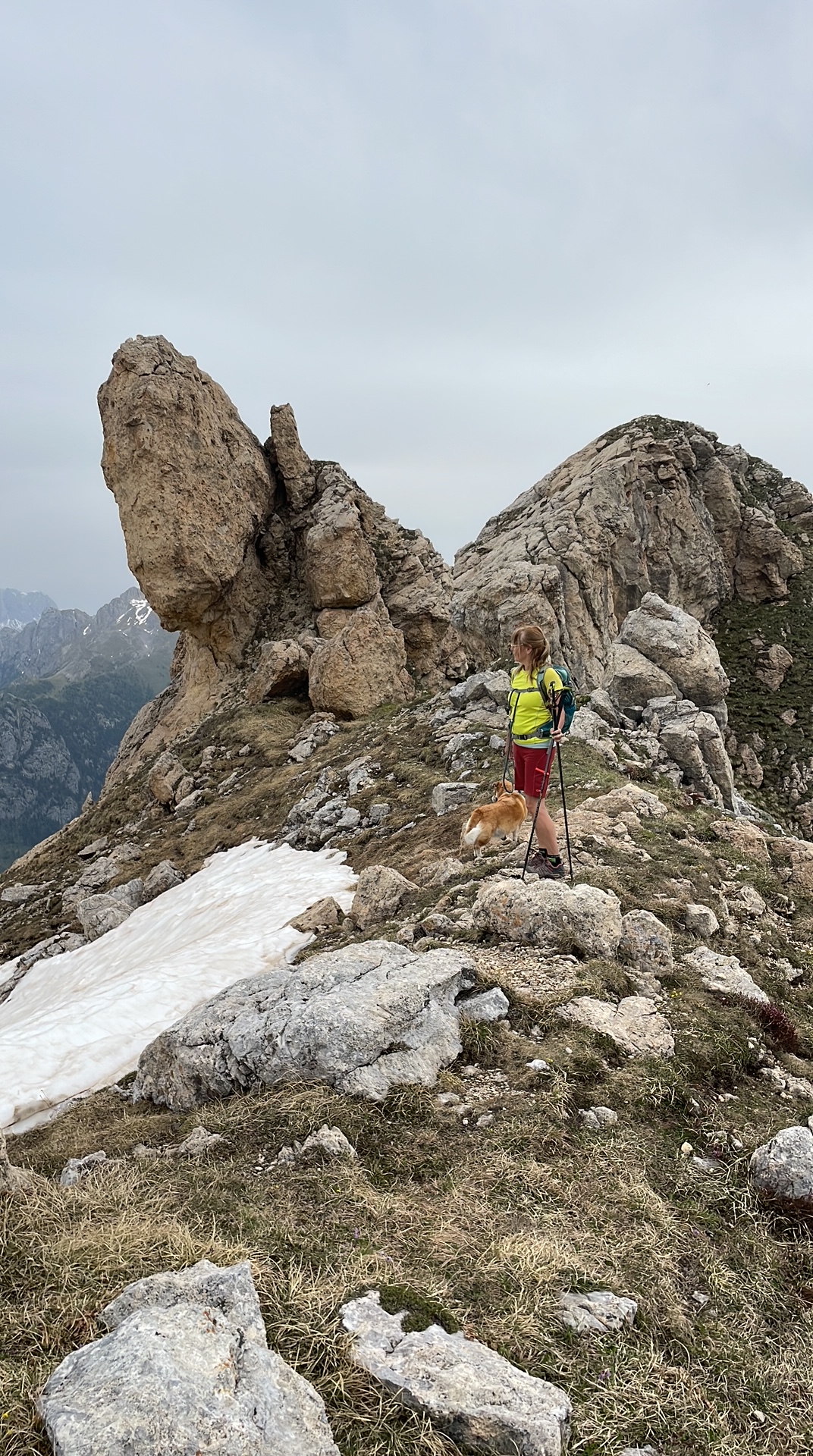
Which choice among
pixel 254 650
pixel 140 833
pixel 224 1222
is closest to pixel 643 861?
pixel 224 1222

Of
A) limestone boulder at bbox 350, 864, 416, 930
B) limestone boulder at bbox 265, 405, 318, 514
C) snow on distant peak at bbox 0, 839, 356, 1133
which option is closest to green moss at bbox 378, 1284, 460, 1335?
snow on distant peak at bbox 0, 839, 356, 1133

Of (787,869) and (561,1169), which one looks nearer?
(561,1169)

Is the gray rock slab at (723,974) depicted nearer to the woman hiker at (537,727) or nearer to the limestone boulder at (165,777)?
the woman hiker at (537,727)

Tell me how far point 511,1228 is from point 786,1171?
2099mm

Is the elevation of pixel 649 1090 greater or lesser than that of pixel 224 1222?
lesser

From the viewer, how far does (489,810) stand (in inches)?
455

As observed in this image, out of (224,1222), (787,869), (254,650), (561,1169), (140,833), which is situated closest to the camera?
(224,1222)

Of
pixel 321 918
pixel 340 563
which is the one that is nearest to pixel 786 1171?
pixel 321 918

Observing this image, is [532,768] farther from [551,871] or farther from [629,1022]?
[629,1022]

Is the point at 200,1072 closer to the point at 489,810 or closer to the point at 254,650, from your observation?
the point at 489,810

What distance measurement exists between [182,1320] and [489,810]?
8818mm

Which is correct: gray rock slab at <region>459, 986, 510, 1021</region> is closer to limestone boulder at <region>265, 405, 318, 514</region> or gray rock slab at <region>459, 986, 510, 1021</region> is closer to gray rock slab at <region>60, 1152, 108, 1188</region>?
gray rock slab at <region>60, 1152, 108, 1188</region>

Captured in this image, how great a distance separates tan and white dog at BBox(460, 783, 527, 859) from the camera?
11422mm

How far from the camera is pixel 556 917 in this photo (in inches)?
328
